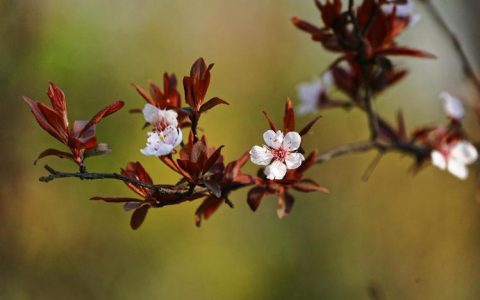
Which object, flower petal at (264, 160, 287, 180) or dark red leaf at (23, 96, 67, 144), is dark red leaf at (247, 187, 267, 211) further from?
dark red leaf at (23, 96, 67, 144)

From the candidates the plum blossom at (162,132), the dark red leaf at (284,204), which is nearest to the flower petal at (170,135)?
the plum blossom at (162,132)

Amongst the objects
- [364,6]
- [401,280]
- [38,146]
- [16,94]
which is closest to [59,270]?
[38,146]

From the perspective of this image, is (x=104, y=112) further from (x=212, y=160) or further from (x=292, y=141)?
(x=292, y=141)

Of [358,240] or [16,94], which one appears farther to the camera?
[358,240]

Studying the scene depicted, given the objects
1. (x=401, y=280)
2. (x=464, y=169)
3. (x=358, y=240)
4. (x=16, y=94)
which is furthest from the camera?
(x=358, y=240)

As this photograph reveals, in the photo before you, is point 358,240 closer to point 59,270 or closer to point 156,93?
point 59,270

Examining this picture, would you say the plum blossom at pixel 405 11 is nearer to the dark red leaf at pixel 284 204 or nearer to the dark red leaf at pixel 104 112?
the dark red leaf at pixel 284 204

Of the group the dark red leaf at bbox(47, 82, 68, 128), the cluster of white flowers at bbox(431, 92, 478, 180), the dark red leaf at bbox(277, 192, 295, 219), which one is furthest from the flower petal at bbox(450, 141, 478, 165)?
the dark red leaf at bbox(47, 82, 68, 128)
